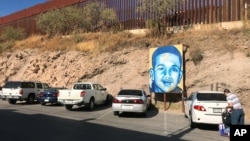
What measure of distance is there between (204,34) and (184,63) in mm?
3037

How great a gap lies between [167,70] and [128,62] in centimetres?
466

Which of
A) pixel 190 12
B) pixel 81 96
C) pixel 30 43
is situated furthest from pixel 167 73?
pixel 30 43

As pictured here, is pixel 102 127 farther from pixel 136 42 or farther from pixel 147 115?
pixel 136 42

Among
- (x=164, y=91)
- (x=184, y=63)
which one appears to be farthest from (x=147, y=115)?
(x=184, y=63)

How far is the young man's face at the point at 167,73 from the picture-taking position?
80.7 feet

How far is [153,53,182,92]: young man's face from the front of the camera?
24.6 meters

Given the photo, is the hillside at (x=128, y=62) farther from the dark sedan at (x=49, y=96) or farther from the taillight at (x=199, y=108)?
the taillight at (x=199, y=108)

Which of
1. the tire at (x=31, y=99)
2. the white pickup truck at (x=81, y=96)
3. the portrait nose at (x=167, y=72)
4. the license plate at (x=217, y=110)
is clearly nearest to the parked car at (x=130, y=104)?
the white pickup truck at (x=81, y=96)

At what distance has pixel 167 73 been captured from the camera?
81.6ft

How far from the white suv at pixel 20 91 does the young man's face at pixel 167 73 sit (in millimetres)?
9441

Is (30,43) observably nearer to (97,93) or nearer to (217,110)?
(97,93)

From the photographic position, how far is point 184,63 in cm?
2534

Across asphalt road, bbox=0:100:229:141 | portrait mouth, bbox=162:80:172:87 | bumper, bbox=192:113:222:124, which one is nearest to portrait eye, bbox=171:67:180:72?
portrait mouth, bbox=162:80:172:87

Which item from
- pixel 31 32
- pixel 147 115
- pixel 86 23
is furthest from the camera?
pixel 31 32
